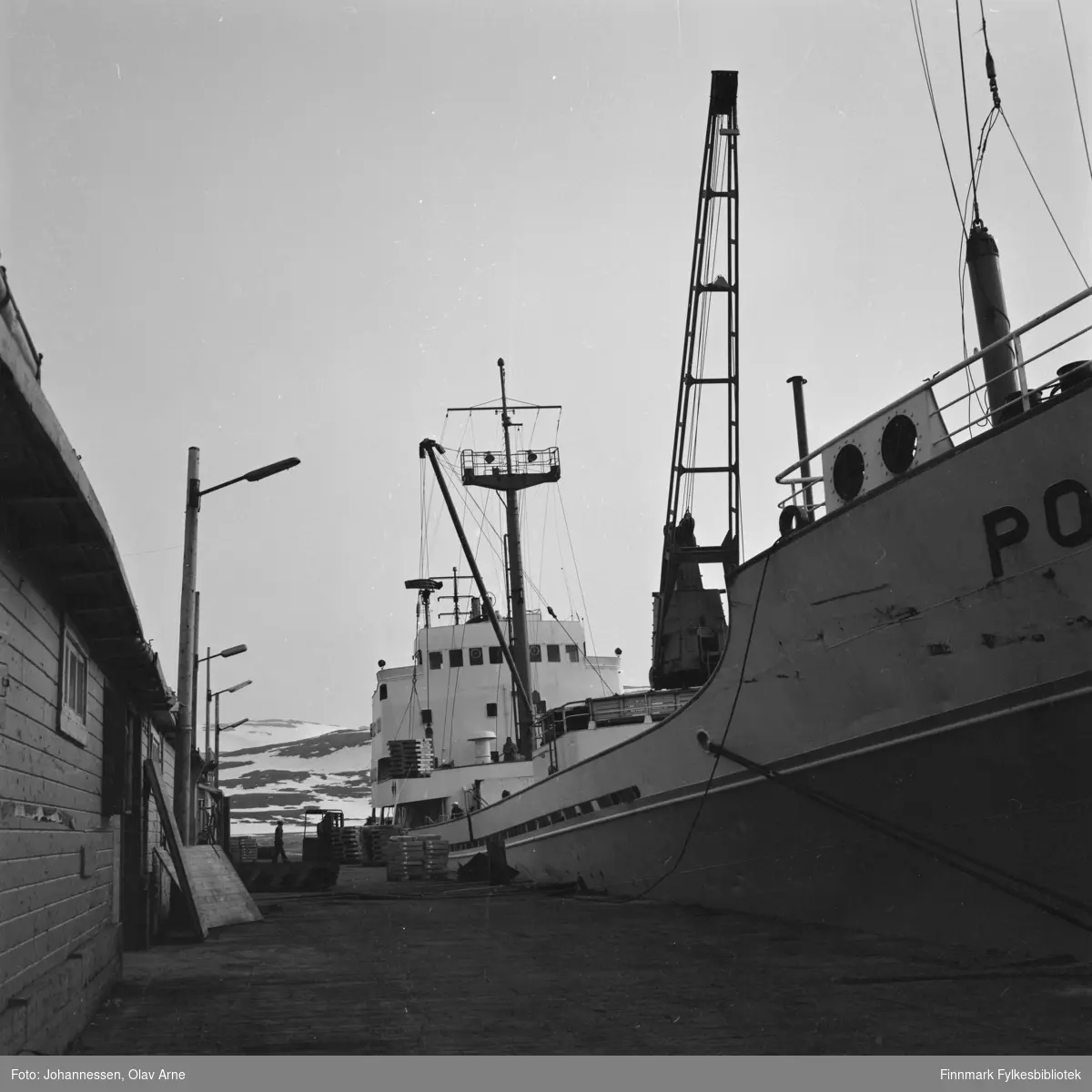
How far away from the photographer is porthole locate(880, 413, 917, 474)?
817 cm

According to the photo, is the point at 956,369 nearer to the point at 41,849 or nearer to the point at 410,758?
the point at 41,849

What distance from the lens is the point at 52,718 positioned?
584 centimetres

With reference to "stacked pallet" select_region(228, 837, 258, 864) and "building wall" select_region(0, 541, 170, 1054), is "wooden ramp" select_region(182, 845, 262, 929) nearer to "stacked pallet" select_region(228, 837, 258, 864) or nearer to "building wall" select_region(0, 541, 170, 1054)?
"building wall" select_region(0, 541, 170, 1054)

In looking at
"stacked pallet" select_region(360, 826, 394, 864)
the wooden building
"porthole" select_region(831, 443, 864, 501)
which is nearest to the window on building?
the wooden building

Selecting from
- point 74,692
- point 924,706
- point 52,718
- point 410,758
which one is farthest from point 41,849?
point 410,758

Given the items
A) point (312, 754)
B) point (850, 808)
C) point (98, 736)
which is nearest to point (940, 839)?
point (850, 808)

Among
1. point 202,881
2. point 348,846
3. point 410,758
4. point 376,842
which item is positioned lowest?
point 348,846

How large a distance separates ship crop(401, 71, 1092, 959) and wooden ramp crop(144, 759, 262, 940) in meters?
4.95

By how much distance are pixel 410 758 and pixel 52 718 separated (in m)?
22.9

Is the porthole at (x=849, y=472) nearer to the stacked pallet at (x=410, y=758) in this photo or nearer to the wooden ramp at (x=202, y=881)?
the wooden ramp at (x=202, y=881)

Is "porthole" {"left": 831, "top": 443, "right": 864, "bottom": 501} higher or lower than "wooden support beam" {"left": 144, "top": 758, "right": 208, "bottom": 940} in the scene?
higher

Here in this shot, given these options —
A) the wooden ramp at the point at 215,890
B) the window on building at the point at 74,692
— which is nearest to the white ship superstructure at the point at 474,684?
the wooden ramp at the point at 215,890

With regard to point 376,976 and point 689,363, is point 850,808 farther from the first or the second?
point 689,363
